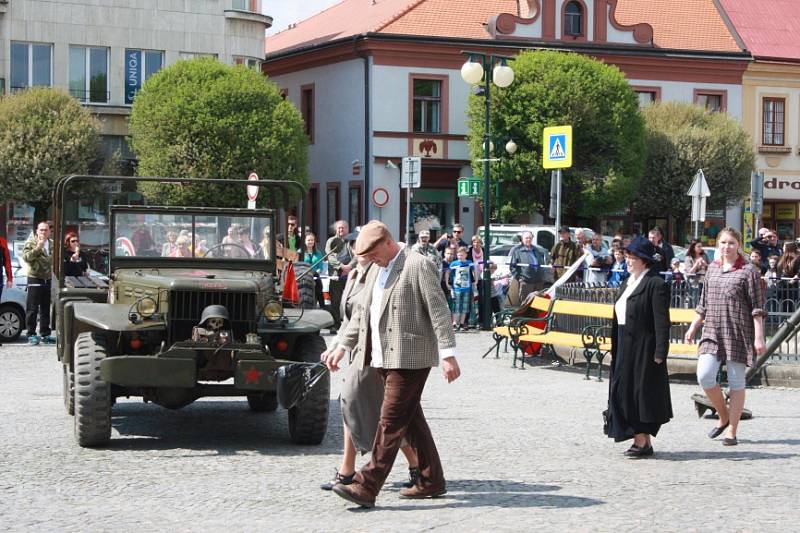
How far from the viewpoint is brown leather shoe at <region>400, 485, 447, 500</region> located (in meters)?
9.03

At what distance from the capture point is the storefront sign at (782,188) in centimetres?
5872

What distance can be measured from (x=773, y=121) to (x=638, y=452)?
5032cm

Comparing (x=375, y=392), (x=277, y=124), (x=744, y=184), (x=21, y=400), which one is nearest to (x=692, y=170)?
(x=744, y=184)

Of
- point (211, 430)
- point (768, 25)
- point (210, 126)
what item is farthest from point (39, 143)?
point (211, 430)

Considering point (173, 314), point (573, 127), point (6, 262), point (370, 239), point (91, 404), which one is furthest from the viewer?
point (573, 127)

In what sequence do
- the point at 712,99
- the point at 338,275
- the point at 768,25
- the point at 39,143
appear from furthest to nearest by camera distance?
the point at 768,25
the point at 712,99
the point at 39,143
the point at 338,275

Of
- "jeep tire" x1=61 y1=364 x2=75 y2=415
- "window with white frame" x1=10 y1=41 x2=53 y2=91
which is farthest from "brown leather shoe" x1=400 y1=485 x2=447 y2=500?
"window with white frame" x1=10 y1=41 x2=53 y2=91

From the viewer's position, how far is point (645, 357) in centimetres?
1101

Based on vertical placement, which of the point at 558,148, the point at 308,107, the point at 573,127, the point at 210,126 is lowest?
the point at 558,148

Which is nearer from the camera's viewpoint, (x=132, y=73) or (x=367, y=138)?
(x=132, y=73)

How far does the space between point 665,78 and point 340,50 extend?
40.6 ft

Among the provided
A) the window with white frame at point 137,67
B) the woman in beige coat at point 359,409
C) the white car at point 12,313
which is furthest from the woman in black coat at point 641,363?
the window with white frame at point 137,67

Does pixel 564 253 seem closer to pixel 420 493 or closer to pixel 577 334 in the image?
pixel 577 334

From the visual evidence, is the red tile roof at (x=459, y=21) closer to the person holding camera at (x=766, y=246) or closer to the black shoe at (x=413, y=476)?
the person holding camera at (x=766, y=246)
